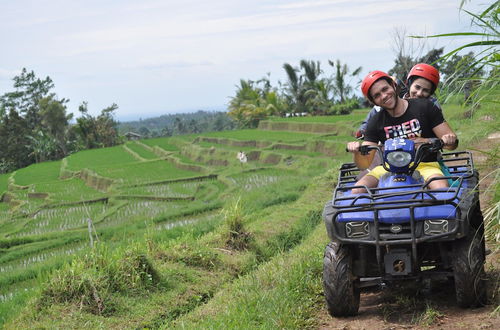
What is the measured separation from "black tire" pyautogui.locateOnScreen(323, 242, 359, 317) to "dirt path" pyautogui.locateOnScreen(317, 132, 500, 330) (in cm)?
12

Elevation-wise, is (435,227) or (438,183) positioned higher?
(438,183)

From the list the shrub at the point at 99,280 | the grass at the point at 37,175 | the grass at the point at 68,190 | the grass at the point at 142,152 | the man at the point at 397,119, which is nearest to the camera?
the man at the point at 397,119

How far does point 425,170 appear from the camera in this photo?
4.07m

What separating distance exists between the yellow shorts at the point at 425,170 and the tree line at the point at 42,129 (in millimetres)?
43446

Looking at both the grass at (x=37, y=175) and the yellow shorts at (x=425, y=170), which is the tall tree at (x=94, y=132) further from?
the yellow shorts at (x=425, y=170)

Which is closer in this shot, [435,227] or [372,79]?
[435,227]

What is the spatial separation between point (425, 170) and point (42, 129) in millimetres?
49955

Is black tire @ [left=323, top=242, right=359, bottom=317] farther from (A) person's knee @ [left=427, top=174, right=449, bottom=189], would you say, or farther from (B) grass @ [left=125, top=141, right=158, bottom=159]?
(B) grass @ [left=125, top=141, right=158, bottom=159]

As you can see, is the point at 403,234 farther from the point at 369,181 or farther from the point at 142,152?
the point at 142,152

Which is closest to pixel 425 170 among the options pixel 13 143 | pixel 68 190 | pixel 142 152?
pixel 68 190

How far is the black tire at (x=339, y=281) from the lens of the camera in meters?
3.87

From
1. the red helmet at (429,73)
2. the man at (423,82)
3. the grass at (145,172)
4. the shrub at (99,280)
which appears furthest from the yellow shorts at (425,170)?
the grass at (145,172)

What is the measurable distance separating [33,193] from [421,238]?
847 inches

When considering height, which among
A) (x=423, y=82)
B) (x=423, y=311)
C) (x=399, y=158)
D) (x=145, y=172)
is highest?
(x=423, y=82)
